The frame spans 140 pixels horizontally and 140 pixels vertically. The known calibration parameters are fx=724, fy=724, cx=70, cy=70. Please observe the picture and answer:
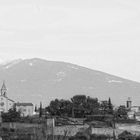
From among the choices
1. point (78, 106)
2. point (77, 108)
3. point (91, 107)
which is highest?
point (78, 106)

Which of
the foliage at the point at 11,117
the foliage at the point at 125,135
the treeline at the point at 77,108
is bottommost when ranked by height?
the foliage at the point at 125,135

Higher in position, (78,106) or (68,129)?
(78,106)

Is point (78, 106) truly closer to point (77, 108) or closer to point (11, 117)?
point (77, 108)

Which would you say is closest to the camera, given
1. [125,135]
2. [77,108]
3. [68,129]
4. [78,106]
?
[125,135]

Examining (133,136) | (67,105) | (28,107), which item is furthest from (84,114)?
(28,107)

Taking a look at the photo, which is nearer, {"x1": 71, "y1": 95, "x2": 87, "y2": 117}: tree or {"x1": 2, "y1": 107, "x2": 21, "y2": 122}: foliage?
{"x1": 2, "y1": 107, "x2": 21, "y2": 122}: foliage

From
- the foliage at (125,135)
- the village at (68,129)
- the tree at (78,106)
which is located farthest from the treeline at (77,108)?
the foliage at (125,135)

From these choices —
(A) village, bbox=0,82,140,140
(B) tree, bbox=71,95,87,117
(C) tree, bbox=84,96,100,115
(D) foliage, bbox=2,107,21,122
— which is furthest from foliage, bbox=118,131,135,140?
(C) tree, bbox=84,96,100,115

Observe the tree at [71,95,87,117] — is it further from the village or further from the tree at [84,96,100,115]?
the village

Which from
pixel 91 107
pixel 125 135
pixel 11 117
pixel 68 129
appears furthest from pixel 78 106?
pixel 125 135

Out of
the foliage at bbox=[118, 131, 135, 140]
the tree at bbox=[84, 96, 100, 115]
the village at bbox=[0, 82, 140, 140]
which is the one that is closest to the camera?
the foliage at bbox=[118, 131, 135, 140]

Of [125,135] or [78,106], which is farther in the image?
[78,106]

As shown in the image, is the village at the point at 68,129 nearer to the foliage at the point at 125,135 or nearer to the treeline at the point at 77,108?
the foliage at the point at 125,135

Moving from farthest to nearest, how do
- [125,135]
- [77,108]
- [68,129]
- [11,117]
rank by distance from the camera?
[77,108] → [11,117] → [68,129] → [125,135]
